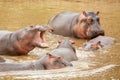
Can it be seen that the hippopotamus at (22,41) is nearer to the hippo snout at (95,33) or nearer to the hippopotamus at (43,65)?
the hippopotamus at (43,65)

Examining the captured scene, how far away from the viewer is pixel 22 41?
933cm

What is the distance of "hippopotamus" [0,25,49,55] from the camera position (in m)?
9.09

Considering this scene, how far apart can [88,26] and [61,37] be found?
30.7 inches

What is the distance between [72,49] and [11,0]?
11.9 meters

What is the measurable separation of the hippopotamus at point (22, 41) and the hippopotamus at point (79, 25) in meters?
2.64

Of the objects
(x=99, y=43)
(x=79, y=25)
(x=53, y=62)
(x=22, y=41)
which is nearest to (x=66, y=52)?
(x=53, y=62)

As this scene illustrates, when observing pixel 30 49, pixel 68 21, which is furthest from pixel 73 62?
pixel 68 21

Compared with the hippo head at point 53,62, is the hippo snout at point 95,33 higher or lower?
lower

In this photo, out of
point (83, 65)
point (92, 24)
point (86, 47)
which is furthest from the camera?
point (92, 24)

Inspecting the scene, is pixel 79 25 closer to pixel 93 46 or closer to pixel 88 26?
pixel 88 26

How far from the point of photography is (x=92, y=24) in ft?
38.1

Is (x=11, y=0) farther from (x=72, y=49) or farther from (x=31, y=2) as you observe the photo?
(x=72, y=49)

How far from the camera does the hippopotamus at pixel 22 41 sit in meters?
9.09

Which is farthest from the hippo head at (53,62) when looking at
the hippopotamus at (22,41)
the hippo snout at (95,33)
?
the hippo snout at (95,33)
